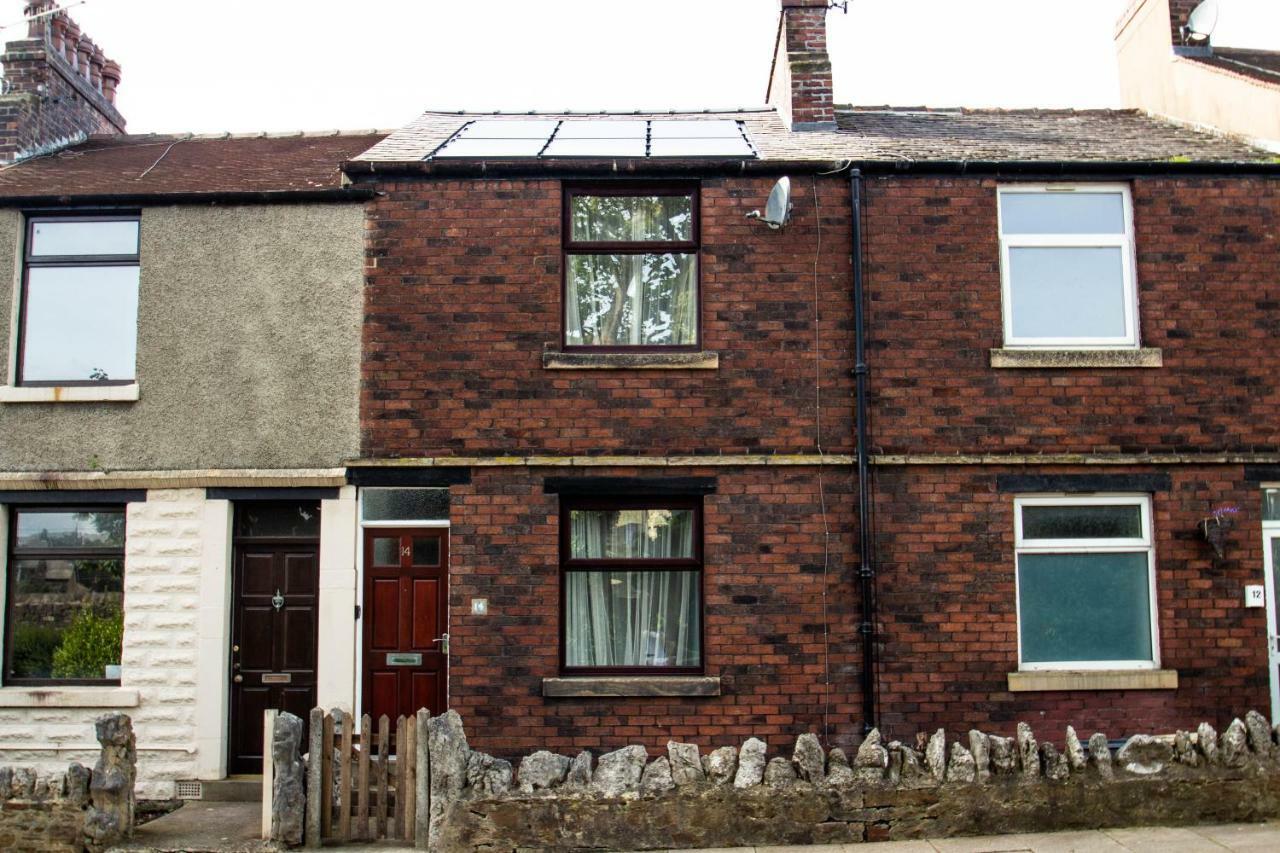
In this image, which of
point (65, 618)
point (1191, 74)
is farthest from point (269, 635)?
point (1191, 74)

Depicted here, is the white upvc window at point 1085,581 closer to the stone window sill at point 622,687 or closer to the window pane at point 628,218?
the stone window sill at point 622,687

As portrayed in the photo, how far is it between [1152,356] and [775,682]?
443cm

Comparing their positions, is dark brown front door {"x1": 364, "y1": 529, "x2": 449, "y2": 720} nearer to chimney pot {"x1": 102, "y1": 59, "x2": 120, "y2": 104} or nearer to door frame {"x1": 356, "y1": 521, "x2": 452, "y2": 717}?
door frame {"x1": 356, "y1": 521, "x2": 452, "y2": 717}

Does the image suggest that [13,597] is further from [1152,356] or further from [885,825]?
[1152,356]

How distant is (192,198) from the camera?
1012 cm

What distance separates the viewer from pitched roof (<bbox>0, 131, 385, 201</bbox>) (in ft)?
34.0

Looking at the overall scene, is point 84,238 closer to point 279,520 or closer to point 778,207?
point 279,520

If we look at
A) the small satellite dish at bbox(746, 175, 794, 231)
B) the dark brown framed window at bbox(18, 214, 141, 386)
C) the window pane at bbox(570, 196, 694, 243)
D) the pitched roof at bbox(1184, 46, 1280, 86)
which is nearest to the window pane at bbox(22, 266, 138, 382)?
the dark brown framed window at bbox(18, 214, 141, 386)

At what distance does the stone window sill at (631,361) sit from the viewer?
972 centimetres

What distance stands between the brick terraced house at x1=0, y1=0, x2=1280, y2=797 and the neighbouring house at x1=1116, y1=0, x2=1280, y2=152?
144cm

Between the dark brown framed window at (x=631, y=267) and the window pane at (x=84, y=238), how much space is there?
4.15 metres

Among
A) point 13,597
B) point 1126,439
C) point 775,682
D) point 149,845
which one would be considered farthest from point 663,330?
point 13,597

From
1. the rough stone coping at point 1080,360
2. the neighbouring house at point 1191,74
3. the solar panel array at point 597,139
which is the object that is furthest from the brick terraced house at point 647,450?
the neighbouring house at point 1191,74

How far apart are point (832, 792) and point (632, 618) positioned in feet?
9.75
